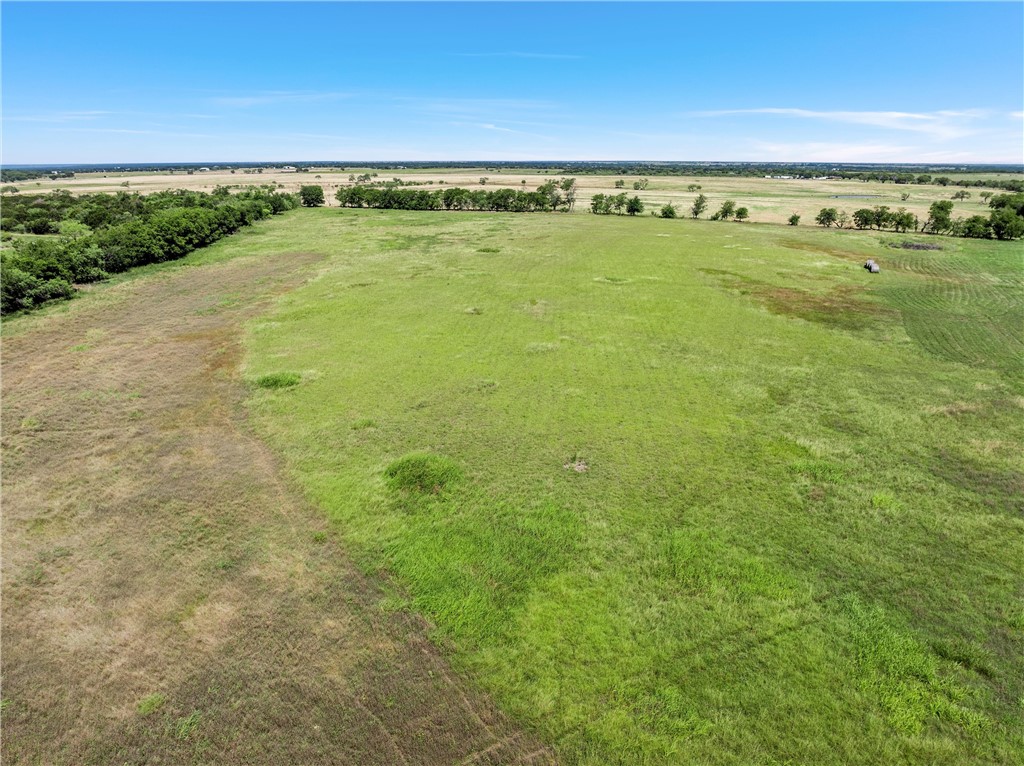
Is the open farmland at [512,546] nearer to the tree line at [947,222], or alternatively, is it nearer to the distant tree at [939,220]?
the tree line at [947,222]

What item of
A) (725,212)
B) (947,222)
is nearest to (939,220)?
(947,222)

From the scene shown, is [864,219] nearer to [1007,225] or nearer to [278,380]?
[1007,225]

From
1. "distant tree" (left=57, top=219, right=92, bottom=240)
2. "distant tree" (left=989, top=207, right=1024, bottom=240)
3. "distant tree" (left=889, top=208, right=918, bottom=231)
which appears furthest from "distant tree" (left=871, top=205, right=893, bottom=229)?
"distant tree" (left=57, top=219, right=92, bottom=240)

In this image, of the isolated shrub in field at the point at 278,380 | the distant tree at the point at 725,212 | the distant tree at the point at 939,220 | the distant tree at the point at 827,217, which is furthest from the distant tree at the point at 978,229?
the isolated shrub in field at the point at 278,380

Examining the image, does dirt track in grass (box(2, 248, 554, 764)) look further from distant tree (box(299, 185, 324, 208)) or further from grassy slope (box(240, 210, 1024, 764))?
distant tree (box(299, 185, 324, 208))

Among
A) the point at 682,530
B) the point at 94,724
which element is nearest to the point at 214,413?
the point at 94,724
